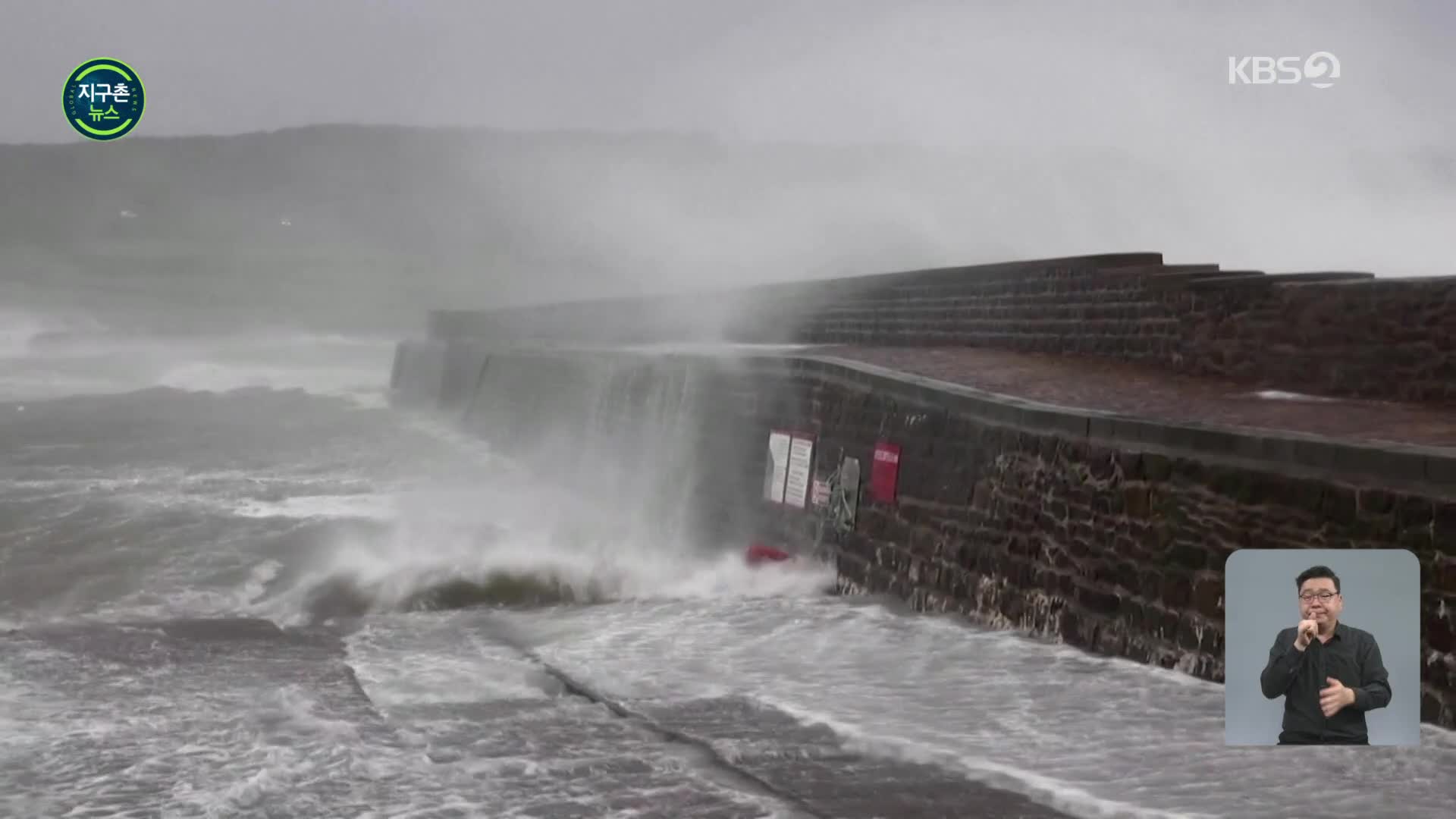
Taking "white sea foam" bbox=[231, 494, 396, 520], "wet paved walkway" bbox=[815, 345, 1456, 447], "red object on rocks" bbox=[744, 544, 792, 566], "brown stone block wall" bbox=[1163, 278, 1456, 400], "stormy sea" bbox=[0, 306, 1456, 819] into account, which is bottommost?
"stormy sea" bbox=[0, 306, 1456, 819]

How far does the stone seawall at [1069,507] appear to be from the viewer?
5.87 metres

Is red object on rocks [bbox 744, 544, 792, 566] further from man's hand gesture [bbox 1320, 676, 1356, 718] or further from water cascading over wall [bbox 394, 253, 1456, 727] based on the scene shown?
man's hand gesture [bbox 1320, 676, 1356, 718]

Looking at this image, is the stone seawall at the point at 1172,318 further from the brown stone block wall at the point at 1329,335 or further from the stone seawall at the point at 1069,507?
the stone seawall at the point at 1069,507

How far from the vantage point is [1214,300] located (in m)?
11.6

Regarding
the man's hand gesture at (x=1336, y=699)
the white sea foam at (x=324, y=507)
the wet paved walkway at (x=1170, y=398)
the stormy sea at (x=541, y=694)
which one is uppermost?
the wet paved walkway at (x=1170, y=398)

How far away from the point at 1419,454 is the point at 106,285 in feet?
300

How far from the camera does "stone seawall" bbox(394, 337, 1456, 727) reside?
19.2ft

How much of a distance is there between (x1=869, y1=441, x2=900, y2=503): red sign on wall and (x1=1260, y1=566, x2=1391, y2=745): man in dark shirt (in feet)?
21.9

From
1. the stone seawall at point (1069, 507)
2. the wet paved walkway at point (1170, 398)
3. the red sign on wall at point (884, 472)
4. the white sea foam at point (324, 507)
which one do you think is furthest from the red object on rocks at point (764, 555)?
the white sea foam at point (324, 507)

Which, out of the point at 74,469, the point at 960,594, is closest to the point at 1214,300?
the point at 960,594

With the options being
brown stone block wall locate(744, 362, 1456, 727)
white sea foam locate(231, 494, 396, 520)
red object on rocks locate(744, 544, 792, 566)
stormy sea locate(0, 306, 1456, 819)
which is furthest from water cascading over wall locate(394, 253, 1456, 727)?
white sea foam locate(231, 494, 396, 520)

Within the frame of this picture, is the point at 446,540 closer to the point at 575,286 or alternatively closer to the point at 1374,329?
the point at 1374,329

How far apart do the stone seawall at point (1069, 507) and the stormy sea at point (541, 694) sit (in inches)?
10.4

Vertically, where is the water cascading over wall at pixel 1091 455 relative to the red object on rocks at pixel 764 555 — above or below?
above
